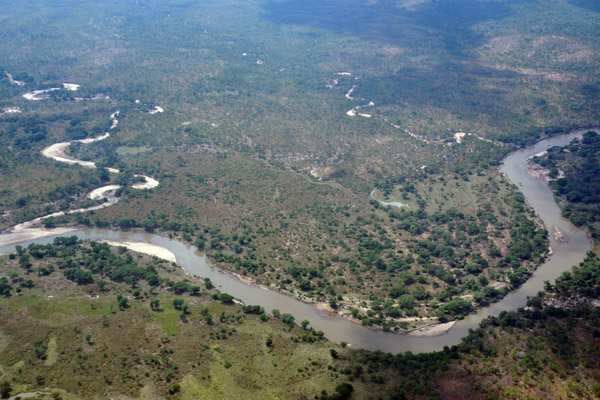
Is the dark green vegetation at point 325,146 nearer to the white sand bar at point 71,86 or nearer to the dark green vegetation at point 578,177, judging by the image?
the white sand bar at point 71,86

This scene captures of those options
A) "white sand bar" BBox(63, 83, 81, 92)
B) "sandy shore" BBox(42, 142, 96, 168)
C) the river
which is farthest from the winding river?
"white sand bar" BBox(63, 83, 81, 92)

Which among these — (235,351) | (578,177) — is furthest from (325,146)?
(235,351)

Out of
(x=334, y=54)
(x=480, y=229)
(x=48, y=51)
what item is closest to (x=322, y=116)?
(x=334, y=54)

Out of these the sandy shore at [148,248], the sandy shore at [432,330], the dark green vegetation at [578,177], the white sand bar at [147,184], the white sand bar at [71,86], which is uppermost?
the white sand bar at [71,86]

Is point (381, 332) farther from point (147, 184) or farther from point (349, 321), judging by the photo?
point (147, 184)

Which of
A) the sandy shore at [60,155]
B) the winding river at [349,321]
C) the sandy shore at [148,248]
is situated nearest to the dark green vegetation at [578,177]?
the winding river at [349,321]

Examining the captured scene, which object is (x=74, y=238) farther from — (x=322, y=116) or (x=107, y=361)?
(x=322, y=116)
